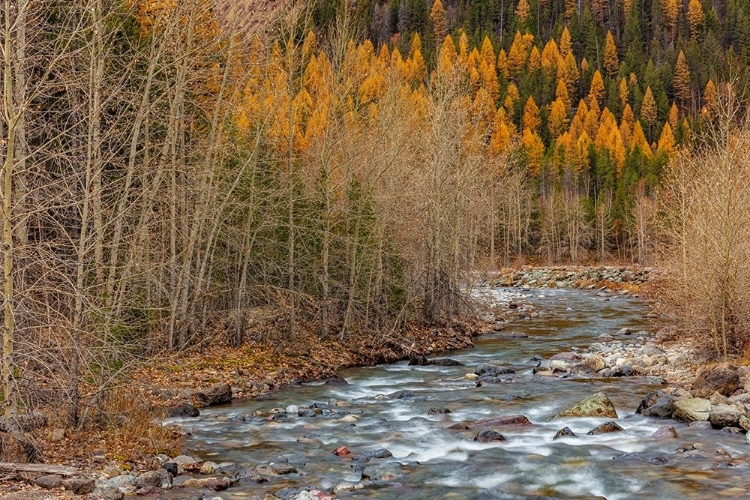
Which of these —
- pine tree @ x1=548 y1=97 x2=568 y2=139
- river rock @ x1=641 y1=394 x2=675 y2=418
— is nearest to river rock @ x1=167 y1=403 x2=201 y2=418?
river rock @ x1=641 y1=394 x2=675 y2=418

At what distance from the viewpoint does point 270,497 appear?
892 centimetres

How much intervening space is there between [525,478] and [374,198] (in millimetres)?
14440

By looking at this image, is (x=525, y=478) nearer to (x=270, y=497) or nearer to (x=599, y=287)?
(x=270, y=497)

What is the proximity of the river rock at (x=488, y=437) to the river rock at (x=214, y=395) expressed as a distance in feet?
18.7

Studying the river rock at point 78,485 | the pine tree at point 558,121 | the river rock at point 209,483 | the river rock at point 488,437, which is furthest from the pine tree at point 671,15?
the river rock at point 78,485

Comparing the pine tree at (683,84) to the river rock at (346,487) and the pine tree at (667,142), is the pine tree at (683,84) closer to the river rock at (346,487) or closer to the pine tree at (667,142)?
the pine tree at (667,142)

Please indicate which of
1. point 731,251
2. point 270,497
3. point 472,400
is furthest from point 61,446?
point 731,251

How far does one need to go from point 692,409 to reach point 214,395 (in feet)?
31.7

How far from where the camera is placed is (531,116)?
11300cm

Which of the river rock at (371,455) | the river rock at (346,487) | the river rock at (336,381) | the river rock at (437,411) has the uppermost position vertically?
the river rock at (346,487)

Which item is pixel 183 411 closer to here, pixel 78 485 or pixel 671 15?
pixel 78 485

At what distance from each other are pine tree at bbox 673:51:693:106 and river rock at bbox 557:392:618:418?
131279 mm

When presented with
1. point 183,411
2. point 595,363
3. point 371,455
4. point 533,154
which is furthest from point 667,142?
point 371,455

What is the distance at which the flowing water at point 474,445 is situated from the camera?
9828mm
